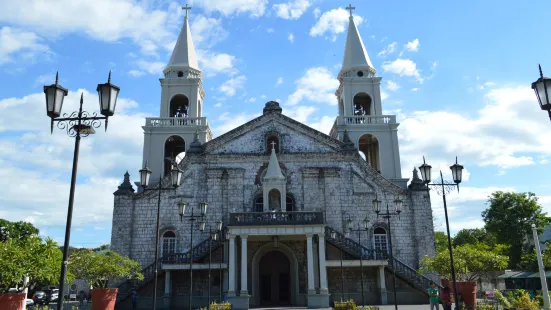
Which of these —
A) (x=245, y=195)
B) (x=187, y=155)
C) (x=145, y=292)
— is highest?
(x=187, y=155)

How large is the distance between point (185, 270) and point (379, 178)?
569 inches

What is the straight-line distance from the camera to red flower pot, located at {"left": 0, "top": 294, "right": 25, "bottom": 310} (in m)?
12.1

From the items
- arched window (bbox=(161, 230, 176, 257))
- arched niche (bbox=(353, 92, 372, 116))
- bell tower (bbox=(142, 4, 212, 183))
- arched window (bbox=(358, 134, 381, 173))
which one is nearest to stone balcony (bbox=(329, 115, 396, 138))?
arched window (bbox=(358, 134, 381, 173))

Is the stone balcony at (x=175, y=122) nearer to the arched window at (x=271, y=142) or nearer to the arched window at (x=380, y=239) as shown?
the arched window at (x=271, y=142)

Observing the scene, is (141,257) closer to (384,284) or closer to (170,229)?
(170,229)

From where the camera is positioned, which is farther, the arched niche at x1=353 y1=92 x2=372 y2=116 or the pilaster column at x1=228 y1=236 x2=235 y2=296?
the arched niche at x1=353 y1=92 x2=372 y2=116

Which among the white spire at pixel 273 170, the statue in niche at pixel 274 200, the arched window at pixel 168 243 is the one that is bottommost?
the arched window at pixel 168 243

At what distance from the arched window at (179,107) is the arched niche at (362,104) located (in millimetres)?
14332

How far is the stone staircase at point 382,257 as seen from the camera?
26.4 meters

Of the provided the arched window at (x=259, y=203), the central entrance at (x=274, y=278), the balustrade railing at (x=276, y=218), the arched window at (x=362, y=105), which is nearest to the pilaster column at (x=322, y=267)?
the balustrade railing at (x=276, y=218)

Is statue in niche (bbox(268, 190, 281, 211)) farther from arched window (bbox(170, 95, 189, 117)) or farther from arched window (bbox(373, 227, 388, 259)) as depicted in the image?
arched window (bbox(170, 95, 189, 117))

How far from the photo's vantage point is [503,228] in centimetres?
5047

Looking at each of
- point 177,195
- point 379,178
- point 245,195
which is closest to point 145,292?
point 177,195

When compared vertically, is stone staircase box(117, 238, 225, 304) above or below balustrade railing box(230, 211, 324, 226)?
below
